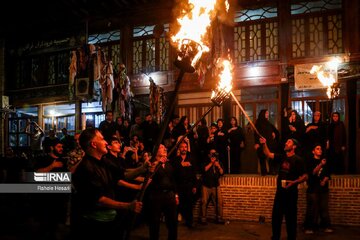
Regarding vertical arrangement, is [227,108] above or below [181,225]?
above

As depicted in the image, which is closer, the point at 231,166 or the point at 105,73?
the point at 231,166

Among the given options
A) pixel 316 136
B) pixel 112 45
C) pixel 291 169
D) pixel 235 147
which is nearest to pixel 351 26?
pixel 316 136

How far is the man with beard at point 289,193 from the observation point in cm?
734

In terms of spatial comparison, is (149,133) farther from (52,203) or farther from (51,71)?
(51,71)

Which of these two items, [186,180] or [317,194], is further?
[186,180]

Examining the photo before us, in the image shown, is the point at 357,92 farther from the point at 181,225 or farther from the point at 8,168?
the point at 8,168

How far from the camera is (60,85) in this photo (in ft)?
59.8

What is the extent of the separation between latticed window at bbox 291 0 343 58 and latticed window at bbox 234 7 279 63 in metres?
0.75

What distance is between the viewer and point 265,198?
10562 millimetres

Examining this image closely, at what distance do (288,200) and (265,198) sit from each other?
324 centimetres

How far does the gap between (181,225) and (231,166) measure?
289 centimetres

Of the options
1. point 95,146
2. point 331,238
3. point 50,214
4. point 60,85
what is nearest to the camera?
point 95,146

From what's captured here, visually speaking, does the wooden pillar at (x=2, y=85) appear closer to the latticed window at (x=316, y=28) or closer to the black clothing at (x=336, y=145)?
the latticed window at (x=316, y=28)

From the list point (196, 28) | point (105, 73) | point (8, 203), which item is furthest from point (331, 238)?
point (8, 203)
